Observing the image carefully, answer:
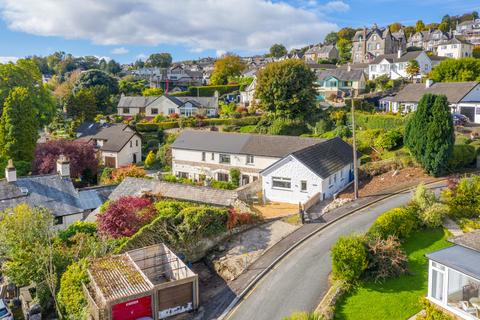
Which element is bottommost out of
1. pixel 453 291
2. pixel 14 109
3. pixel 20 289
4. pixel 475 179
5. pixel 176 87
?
pixel 20 289

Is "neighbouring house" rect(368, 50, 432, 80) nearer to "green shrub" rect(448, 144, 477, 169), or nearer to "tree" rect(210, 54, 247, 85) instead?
"tree" rect(210, 54, 247, 85)

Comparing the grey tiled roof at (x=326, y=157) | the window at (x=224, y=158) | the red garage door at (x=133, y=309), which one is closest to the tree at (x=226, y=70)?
the window at (x=224, y=158)

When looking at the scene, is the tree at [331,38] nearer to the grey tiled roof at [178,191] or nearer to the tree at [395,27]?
the tree at [395,27]

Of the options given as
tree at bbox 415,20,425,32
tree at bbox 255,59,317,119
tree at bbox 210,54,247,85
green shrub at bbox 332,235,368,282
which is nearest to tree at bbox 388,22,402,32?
tree at bbox 415,20,425,32

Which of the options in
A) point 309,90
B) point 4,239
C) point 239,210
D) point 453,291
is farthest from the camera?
point 309,90

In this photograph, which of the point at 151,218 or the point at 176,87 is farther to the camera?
the point at 176,87

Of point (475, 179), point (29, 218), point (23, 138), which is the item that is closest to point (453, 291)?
point (475, 179)

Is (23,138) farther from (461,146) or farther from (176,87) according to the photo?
(176,87)
